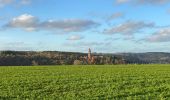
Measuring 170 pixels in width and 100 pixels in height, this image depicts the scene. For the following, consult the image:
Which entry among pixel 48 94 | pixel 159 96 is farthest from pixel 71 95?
pixel 159 96

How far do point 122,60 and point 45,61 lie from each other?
30900mm

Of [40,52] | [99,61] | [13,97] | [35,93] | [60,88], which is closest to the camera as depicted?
[13,97]

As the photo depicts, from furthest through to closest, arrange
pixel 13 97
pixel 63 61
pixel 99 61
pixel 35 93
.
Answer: pixel 63 61
pixel 99 61
pixel 35 93
pixel 13 97

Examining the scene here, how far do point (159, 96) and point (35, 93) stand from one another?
8.13 metres

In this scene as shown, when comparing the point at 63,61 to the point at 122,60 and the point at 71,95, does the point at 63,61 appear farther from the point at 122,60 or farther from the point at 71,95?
the point at 71,95

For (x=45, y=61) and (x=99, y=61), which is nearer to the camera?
(x=99, y=61)

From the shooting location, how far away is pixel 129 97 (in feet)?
84.1

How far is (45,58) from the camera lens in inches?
7018

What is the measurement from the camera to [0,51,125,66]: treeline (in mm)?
159000

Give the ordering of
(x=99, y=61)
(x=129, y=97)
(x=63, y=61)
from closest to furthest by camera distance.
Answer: (x=129, y=97), (x=99, y=61), (x=63, y=61)

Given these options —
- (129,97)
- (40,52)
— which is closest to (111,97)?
(129,97)

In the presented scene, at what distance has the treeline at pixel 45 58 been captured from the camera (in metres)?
159

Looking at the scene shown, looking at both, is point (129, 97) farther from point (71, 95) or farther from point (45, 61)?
point (45, 61)

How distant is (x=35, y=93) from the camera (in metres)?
29.5
